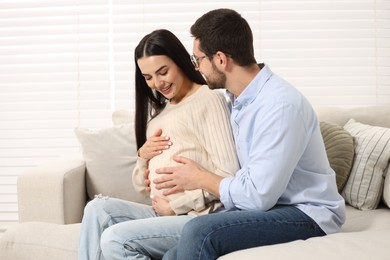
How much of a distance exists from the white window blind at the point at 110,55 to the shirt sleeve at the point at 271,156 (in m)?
1.79

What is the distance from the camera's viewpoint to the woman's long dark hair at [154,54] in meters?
2.07

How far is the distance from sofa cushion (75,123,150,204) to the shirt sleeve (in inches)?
42.1

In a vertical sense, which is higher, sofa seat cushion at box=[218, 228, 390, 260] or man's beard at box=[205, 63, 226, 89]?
man's beard at box=[205, 63, 226, 89]

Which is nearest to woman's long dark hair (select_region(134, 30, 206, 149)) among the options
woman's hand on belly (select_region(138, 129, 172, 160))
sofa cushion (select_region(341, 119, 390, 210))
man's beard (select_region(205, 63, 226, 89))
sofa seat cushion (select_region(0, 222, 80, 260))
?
woman's hand on belly (select_region(138, 129, 172, 160))

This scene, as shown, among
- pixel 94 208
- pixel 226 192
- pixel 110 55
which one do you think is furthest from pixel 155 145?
pixel 110 55

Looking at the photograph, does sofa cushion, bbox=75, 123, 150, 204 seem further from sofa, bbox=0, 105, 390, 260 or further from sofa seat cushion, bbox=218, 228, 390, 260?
sofa seat cushion, bbox=218, 228, 390, 260

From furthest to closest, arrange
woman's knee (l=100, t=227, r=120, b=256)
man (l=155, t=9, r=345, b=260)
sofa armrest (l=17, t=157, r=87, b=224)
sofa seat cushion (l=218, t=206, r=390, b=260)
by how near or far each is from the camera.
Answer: sofa armrest (l=17, t=157, r=87, b=224) < woman's knee (l=100, t=227, r=120, b=256) < man (l=155, t=9, r=345, b=260) < sofa seat cushion (l=218, t=206, r=390, b=260)

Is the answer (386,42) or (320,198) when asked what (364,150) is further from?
(386,42)

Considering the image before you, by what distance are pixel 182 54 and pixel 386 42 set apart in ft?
5.78

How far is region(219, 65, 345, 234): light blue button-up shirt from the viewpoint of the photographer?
5.28 ft

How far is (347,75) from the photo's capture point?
11.1 feet

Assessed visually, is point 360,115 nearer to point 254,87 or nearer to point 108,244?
point 254,87

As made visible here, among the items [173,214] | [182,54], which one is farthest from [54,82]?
[173,214]

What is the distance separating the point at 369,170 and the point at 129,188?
1.10 m
